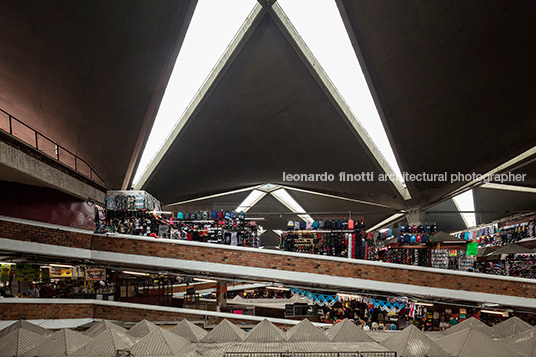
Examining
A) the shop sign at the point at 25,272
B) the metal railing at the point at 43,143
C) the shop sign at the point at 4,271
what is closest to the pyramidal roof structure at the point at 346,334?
the metal railing at the point at 43,143

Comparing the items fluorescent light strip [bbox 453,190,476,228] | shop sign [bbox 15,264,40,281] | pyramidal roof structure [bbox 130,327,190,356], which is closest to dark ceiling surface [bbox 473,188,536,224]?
fluorescent light strip [bbox 453,190,476,228]

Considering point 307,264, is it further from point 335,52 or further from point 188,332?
point 335,52

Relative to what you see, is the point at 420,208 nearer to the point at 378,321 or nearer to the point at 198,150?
the point at 378,321

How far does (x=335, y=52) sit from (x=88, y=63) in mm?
6396

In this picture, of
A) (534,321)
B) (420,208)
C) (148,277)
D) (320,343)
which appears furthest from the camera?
(420,208)

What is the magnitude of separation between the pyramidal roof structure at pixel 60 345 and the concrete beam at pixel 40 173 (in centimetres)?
392

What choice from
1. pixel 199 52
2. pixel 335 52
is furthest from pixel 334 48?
pixel 199 52

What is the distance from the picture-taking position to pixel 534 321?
14.0 m

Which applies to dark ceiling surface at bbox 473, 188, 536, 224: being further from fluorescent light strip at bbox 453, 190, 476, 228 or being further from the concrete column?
the concrete column

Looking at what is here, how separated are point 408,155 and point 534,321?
24.3ft

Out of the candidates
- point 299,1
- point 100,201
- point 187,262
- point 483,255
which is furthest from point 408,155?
point 100,201

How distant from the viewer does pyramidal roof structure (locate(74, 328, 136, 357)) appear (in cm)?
819

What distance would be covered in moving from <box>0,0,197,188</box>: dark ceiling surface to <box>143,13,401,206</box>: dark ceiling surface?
7.31 feet

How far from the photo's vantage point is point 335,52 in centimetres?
1090
